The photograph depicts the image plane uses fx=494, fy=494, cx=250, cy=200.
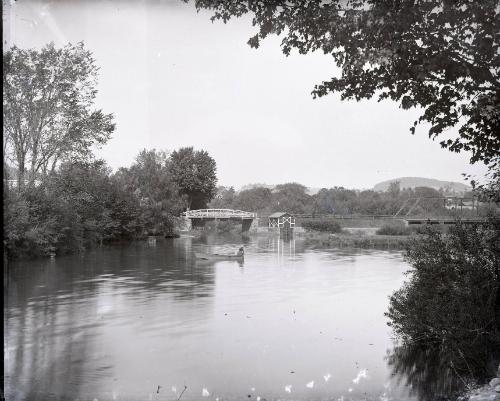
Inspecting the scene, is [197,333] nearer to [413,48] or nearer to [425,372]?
[425,372]

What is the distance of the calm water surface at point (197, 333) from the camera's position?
4.88m

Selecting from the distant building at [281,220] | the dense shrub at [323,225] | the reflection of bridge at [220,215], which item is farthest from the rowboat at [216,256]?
the dense shrub at [323,225]

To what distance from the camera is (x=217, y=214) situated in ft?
40.3

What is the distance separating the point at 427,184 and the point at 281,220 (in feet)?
26.0

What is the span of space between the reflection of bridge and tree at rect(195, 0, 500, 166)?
8128mm

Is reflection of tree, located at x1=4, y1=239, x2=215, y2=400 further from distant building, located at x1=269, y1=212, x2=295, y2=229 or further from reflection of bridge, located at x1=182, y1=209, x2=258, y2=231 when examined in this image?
distant building, located at x1=269, y1=212, x2=295, y2=229

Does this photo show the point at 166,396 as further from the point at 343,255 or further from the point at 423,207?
the point at 343,255

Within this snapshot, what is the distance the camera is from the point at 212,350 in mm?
6039

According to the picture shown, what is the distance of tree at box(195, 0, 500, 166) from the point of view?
3.88m

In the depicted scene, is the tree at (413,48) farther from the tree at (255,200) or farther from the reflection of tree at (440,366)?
the tree at (255,200)

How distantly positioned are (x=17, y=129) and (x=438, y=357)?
349 inches

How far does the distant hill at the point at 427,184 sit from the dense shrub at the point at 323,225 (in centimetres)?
535

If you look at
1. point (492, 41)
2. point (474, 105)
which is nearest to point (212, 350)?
point (474, 105)

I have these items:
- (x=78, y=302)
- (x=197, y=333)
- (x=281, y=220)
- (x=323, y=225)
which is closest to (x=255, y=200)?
(x=281, y=220)
